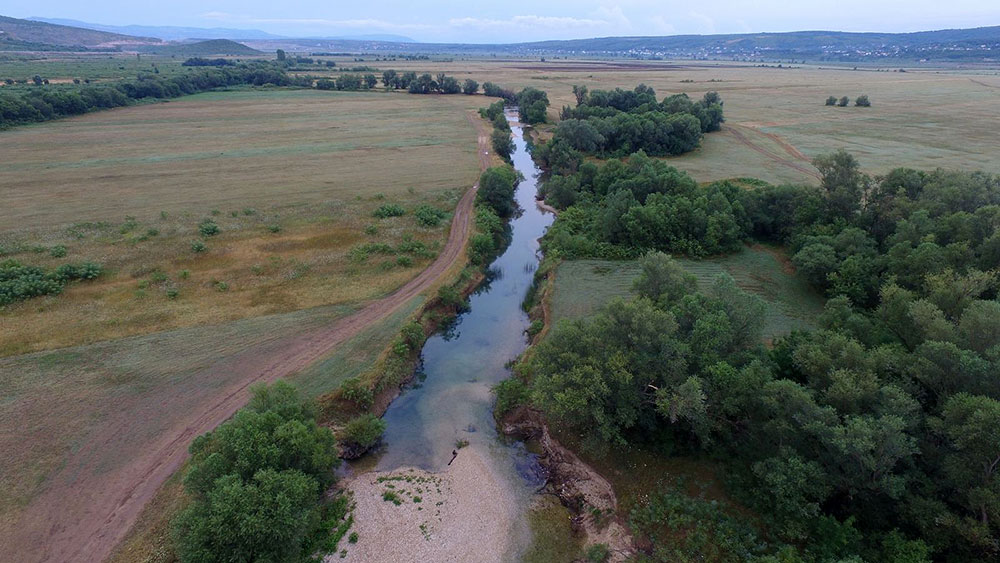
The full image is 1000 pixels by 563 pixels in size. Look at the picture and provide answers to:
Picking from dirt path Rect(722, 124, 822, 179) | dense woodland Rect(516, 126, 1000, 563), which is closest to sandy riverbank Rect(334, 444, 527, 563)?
dense woodland Rect(516, 126, 1000, 563)

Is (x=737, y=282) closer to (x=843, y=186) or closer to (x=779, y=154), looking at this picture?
(x=843, y=186)

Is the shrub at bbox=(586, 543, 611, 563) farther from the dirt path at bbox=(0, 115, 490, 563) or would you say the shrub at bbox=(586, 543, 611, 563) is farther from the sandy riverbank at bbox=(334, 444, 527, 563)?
the dirt path at bbox=(0, 115, 490, 563)

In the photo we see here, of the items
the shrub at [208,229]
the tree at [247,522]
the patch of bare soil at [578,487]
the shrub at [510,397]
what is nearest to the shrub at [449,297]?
the shrub at [510,397]

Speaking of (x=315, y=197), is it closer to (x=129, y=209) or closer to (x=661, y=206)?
(x=129, y=209)

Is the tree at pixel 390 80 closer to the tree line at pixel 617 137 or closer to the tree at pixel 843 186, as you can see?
the tree line at pixel 617 137

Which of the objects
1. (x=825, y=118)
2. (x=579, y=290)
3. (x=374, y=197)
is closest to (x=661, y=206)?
(x=579, y=290)
